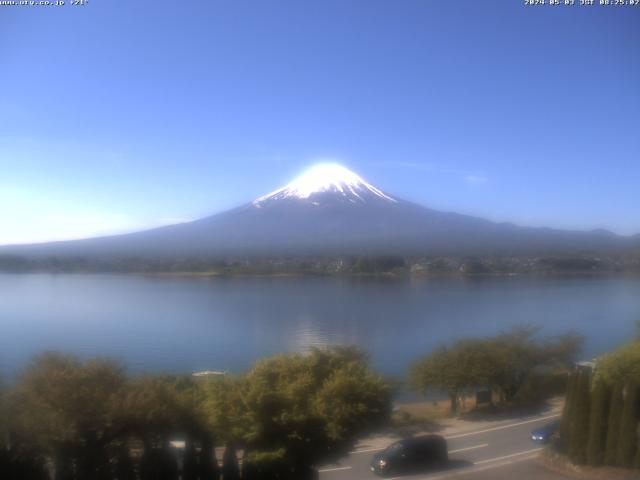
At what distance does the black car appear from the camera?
439cm

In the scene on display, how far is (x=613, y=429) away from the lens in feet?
14.8

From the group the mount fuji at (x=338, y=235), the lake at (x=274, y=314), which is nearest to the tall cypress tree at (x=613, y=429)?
the lake at (x=274, y=314)

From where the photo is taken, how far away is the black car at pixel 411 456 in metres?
4.39

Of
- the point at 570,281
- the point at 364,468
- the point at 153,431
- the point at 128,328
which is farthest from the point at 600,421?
the point at 570,281

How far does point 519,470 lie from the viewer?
4.35 m

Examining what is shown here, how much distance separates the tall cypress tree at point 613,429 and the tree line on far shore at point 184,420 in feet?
5.67

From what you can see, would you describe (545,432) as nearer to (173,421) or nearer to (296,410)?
(296,410)

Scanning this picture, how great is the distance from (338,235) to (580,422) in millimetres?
25013

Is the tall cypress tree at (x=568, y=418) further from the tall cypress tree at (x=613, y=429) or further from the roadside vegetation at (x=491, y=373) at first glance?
the roadside vegetation at (x=491, y=373)

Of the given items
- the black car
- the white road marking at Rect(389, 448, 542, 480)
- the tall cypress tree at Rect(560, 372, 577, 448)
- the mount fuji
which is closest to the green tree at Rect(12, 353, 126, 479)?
the black car

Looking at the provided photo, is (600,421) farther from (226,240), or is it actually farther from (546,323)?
(226,240)

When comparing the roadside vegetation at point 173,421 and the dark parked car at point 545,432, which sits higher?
the roadside vegetation at point 173,421

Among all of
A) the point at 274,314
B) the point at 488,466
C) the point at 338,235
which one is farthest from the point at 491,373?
the point at 338,235

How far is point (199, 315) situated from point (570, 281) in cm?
1659
